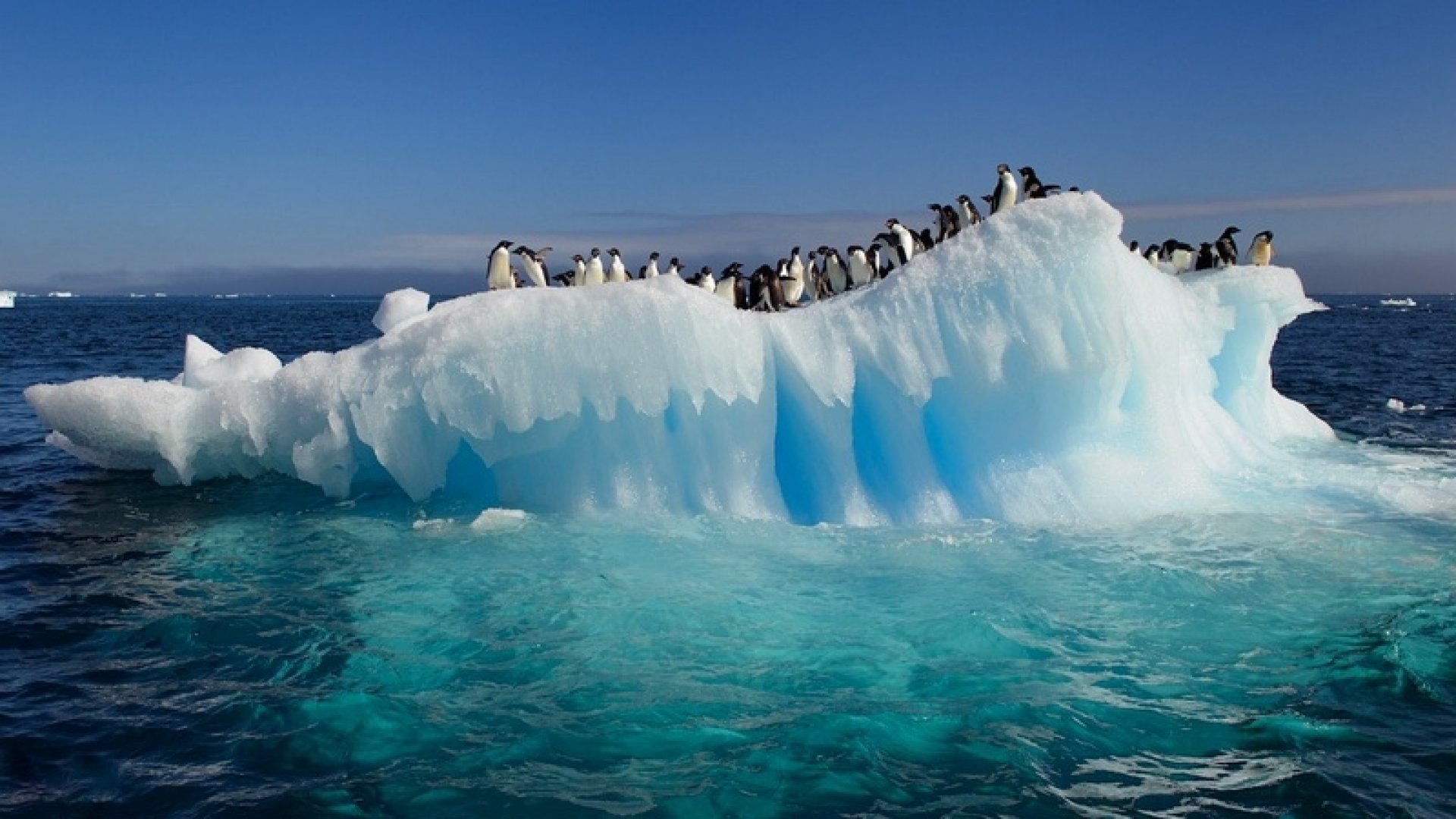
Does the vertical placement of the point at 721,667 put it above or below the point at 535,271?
below

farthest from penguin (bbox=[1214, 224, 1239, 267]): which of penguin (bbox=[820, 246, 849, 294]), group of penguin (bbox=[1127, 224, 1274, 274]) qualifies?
penguin (bbox=[820, 246, 849, 294])

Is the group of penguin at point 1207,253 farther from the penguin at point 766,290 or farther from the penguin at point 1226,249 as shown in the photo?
the penguin at point 766,290

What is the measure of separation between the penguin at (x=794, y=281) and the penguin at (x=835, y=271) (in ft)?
1.79

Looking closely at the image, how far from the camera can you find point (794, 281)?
1847 cm

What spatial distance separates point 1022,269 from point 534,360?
4.90m

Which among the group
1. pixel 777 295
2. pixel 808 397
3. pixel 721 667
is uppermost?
pixel 777 295

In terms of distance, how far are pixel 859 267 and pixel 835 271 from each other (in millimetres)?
965

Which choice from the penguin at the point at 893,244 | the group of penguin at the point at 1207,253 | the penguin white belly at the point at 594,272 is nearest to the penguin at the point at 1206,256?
the group of penguin at the point at 1207,253

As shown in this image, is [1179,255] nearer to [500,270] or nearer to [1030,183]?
[1030,183]

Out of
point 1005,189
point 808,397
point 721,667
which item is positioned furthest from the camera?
point 1005,189

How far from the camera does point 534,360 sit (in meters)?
9.91

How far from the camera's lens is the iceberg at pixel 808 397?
984 cm

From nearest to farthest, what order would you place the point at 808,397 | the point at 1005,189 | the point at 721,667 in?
the point at 721,667 → the point at 808,397 → the point at 1005,189

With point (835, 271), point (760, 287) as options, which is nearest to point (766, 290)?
point (760, 287)
